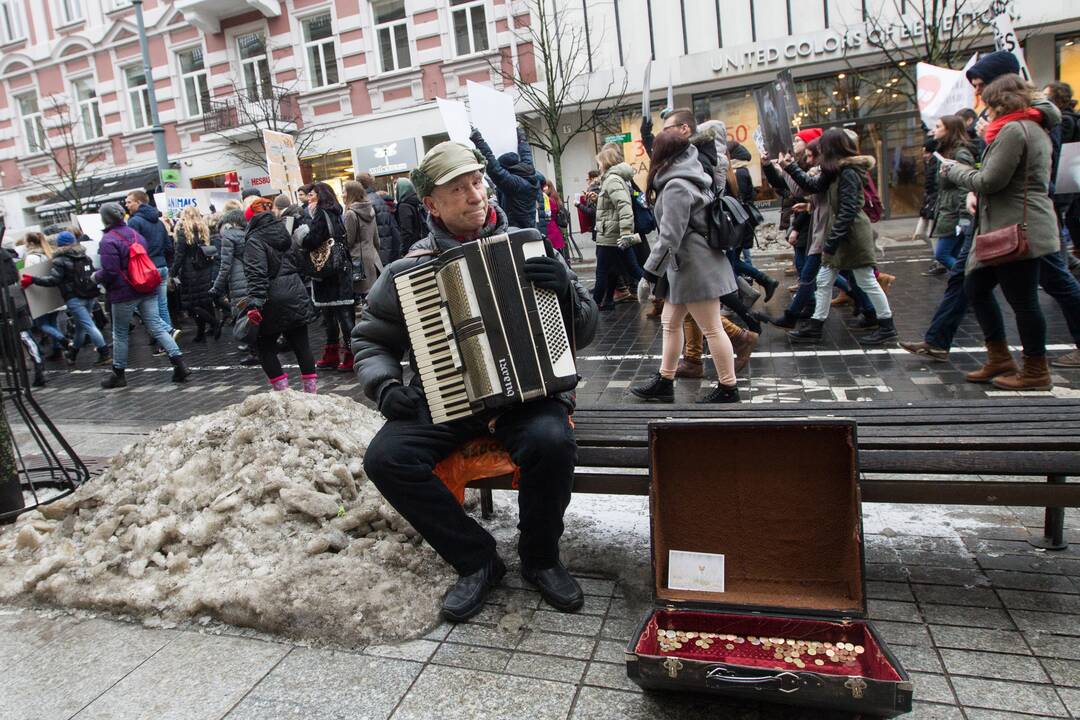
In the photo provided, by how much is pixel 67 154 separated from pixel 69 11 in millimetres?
5233

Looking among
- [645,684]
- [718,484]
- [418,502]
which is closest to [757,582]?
[718,484]

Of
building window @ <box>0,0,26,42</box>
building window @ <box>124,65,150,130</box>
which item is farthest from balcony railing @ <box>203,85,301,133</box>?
building window @ <box>0,0,26,42</box>

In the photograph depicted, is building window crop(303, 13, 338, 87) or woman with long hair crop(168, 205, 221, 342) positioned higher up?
building window crop(303, 13, 338, 87)

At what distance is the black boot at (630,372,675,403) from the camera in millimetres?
5598

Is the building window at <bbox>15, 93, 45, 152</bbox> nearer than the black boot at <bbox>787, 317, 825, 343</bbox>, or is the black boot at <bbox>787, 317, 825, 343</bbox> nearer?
the black boot at <bbox>787, 317, 825, 343</bbox>

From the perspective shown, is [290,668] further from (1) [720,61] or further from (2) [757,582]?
(1) [720,61]

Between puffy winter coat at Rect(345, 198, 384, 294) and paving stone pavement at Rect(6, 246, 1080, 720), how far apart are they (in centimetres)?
601

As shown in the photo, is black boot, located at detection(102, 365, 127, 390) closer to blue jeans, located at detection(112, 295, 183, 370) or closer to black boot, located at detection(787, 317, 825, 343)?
blue jeans, located at detection(112, 295, 183, 370)

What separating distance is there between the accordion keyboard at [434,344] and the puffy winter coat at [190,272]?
31.4 ft

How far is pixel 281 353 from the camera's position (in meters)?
10.3

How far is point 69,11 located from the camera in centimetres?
2702

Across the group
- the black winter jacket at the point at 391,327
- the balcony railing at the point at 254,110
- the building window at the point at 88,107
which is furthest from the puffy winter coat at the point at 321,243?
the building window at the point at 88,107

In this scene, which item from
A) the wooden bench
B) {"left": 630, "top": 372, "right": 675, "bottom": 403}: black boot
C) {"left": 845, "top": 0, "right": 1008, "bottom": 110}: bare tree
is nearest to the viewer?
the wooden bench

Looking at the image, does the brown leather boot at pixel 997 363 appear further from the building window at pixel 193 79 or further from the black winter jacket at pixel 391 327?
the building window at pixel 193 79
